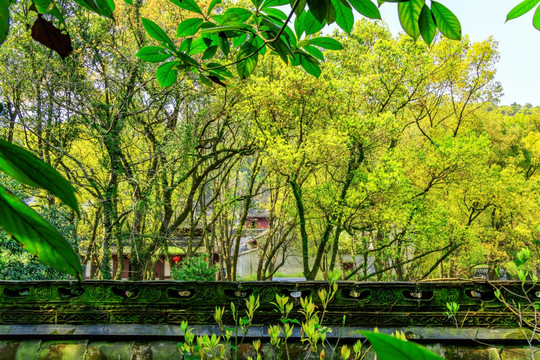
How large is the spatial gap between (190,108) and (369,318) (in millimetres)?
7907

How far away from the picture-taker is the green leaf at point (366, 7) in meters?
0.71

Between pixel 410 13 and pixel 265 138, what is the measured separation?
8.44m

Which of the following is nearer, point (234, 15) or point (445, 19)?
point (445, 19)

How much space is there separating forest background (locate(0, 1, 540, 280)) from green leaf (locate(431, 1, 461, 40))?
6.21 m

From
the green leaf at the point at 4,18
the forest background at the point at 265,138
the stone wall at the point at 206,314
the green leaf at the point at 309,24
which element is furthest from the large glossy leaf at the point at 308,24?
the forest background at the point at 265,138

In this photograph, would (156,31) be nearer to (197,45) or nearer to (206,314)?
(197,45)

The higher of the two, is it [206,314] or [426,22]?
[426,22]

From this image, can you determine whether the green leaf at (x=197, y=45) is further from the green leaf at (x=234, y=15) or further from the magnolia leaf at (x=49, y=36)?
the magnolia leaf at (x=49, y=36)

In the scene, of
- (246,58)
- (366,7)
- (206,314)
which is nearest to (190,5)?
(246,58)

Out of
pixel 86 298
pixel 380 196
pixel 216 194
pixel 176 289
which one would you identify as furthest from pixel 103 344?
pixel 216 194

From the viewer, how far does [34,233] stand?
305 millimetres

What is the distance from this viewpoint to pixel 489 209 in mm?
13570

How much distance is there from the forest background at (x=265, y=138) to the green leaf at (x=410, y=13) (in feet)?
20.3

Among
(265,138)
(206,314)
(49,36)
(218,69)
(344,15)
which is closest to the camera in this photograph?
(49,36)
